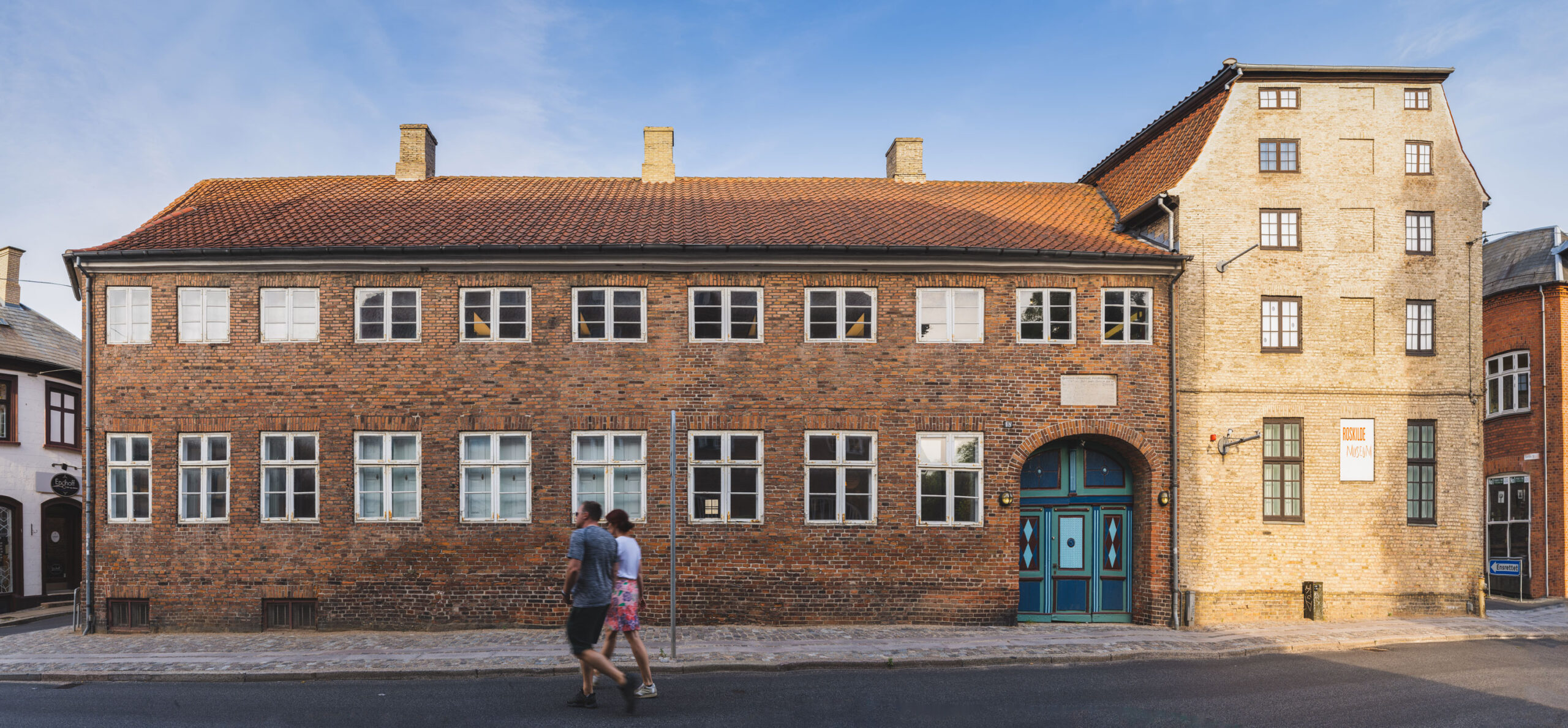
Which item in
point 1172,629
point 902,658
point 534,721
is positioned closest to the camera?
point 534,721

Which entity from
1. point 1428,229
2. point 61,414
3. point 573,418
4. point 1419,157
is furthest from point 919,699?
point 61,414

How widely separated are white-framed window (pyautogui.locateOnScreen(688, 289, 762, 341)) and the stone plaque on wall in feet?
16.4

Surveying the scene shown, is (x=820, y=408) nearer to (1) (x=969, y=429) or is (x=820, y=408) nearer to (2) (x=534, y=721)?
(1) (x=969, y=429)

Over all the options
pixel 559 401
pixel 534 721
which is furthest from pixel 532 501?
pixel 534 721

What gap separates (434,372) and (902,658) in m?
8.50

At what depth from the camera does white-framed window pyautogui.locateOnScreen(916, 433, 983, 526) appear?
620 inches

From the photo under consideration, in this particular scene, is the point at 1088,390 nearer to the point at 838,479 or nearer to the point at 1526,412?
the point at 838,479

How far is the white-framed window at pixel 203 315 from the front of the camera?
51.4ft

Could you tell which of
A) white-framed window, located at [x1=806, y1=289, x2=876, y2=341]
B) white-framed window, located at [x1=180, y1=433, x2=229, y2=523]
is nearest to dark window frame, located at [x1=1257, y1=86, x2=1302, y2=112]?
white-framed window, located at [x1=806, y1=289, x2=876, y2=341]

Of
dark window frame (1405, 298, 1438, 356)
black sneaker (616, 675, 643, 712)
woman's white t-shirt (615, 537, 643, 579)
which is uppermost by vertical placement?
dark window frame (1405, 298, 1438, 356)

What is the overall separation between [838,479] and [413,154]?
1152 centimetres

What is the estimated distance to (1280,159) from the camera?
1670 centimetres

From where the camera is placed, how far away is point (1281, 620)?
1585 cm

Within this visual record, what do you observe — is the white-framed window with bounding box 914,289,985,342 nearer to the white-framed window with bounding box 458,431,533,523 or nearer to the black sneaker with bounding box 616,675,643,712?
the white-framed window with bounding box 458,431,533,523
